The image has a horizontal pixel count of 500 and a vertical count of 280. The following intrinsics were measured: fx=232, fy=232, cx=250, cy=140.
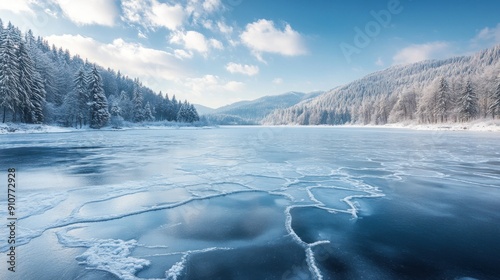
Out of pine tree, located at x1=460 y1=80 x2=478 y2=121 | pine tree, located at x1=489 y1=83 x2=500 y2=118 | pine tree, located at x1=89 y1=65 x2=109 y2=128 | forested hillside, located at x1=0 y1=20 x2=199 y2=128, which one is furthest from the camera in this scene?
pine tree, located at x1=460 y1=80 x2=478 y2=121

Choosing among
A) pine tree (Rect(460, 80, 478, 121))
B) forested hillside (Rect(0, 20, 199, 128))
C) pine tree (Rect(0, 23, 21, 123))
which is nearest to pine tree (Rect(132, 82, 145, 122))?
forested hillside (Rect(0, 20, 199, 128))

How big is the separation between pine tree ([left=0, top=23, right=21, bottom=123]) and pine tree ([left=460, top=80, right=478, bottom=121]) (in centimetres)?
8528

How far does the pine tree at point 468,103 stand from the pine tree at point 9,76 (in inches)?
3357

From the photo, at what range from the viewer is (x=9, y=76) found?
34250mm

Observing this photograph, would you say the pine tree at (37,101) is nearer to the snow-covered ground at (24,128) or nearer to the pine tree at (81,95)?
the snow-covered ground at (24,128)

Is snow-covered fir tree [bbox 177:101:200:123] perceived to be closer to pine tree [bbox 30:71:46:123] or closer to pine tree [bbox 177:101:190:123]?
pine tree [bbox 177:101:190:123]

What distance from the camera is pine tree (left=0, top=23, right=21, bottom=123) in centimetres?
3344

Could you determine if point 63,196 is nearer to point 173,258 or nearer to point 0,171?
point 173,258

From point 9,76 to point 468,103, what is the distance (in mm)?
86438

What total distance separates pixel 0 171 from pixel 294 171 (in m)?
13.3

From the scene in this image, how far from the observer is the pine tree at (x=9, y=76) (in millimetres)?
33438

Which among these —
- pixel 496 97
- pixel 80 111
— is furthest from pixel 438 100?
pixel 80 111

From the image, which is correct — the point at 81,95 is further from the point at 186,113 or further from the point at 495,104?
the point at 495,104

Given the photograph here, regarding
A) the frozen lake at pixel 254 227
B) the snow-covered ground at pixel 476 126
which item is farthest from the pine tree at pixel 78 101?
the snow-covered ground at pixel 476 126
